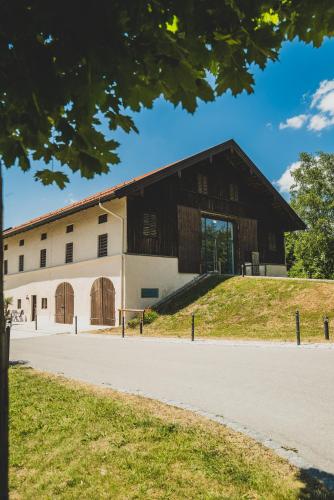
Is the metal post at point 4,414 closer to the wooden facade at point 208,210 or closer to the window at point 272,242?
the wooden facade at point 208,210

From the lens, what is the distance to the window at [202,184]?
24.6m

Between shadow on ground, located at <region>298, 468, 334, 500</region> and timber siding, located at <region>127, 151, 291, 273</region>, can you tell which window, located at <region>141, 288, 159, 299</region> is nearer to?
timber siding, located at <region>127, 151, 291, 273</region>

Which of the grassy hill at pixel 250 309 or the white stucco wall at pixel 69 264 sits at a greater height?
the white stucco wall at pixel 69 264

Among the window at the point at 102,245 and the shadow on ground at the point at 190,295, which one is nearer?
the shadow on ground at the point at 190,295

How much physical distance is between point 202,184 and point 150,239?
Answer: 580 cm

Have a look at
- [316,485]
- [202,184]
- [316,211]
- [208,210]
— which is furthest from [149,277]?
[316,211]

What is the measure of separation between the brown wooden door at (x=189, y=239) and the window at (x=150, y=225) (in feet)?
5.89

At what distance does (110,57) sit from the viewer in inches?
87.4

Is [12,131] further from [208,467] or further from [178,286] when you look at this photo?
[178,286]

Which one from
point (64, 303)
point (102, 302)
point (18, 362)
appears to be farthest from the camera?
point (64, 303)

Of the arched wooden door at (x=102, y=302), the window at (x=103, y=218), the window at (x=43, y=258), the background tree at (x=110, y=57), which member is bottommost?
the arched wooden door at (x=102, y=302)

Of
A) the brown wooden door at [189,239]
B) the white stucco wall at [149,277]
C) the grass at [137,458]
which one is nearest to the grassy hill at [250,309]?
the white stucco wall at [149,277]

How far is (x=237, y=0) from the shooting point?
8.24 feet

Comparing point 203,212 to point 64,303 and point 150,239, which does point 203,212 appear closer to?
point 150,239
